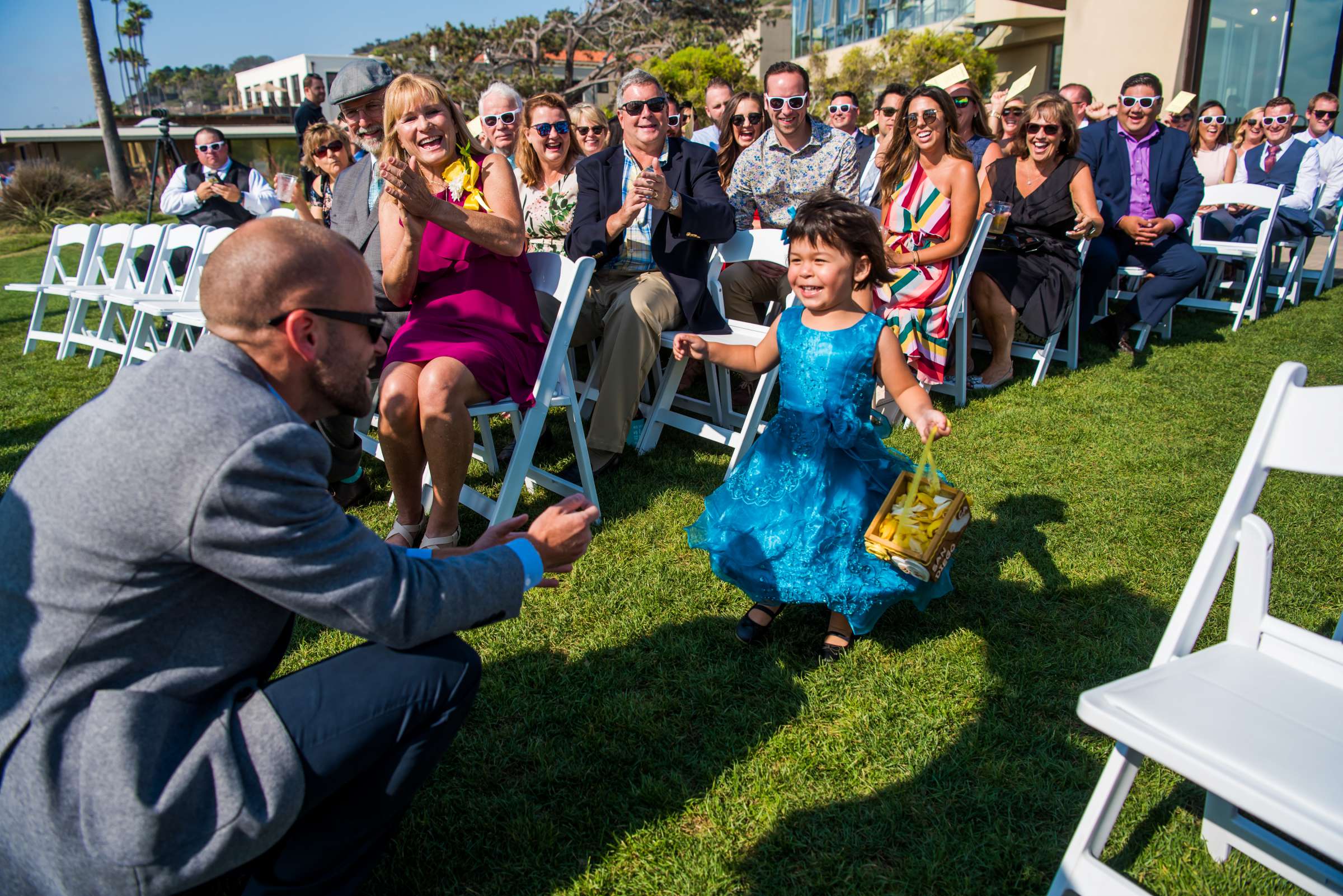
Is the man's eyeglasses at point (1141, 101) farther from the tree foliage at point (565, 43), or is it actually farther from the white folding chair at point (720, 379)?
the tree foliage at point (565, 43)

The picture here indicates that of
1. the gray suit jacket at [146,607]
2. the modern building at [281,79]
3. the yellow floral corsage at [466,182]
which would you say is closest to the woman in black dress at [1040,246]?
the yellow floral corsage at [466,182]

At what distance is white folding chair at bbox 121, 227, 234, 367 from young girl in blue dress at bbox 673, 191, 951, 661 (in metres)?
4.84

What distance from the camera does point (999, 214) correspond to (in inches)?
223

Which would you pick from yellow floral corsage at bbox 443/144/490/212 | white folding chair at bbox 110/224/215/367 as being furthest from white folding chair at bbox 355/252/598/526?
white folding chair at bbox 110/224/215/367

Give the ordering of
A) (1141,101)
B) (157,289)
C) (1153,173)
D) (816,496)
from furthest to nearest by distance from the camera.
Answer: (157,289)
(1153,173)
(1141,101)
(816,496)

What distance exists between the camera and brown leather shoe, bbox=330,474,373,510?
14.0 ft

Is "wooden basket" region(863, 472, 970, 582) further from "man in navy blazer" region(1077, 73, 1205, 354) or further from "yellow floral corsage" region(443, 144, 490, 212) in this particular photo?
"man in navy blazer" region(1077, 73, 1205, 354)

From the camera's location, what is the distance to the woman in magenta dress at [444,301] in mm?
3396

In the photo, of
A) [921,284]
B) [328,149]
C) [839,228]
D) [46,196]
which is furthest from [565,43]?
[839,228]

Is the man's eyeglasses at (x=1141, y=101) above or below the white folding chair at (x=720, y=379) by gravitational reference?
above

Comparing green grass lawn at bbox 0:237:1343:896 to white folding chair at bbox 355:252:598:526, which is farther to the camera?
white folding chair at bbox 355:252:598:526

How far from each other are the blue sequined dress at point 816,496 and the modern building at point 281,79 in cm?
5699

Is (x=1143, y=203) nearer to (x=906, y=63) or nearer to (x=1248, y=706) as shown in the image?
(x=1248, y=706)

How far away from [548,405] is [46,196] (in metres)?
22.5
